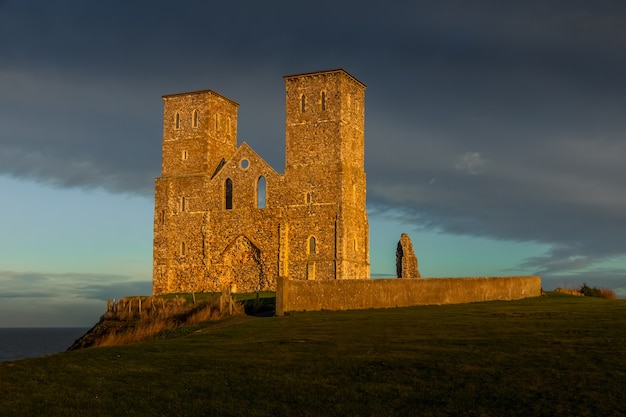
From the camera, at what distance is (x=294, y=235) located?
52219mm

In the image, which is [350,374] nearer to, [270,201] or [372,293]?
[372,293]

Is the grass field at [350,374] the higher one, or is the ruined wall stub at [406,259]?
the ruined wall stub at [406,259]

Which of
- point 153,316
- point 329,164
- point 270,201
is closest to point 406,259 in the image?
point 329,164

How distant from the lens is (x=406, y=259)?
48.1m

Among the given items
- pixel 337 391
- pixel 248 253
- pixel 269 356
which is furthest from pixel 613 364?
pixel 248 253

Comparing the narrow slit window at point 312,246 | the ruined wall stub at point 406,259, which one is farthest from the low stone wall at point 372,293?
the narrow slit window at point 312,246

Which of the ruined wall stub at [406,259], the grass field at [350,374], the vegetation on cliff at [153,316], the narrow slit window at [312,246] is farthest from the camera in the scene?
the narrow slit window at [312,246]

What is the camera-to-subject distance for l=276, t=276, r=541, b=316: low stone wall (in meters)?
29.1

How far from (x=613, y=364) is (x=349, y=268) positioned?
3611cm

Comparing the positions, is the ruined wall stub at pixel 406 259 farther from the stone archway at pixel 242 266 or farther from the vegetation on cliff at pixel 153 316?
the vegetation on cliff at pixel 153 316

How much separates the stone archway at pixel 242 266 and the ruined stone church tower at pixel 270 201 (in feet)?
0.23

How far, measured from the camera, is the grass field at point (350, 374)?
1284 centimetres

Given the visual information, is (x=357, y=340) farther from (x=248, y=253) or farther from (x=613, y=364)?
(x=248, y=253)

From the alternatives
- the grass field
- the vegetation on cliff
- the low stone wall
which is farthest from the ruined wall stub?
the grass field
